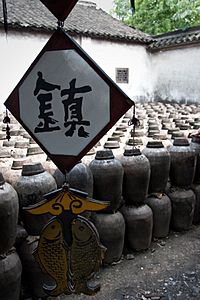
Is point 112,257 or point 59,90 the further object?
point 112,257

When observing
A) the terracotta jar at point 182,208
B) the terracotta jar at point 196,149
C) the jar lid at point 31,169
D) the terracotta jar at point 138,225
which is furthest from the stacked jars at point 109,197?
the terracotta jar at point 196,149

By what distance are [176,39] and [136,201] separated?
8.80m

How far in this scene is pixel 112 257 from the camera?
2.81 meters

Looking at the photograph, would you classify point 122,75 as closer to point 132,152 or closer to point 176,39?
point 176,39

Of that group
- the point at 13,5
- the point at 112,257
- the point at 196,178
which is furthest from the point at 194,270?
the point at 13,5

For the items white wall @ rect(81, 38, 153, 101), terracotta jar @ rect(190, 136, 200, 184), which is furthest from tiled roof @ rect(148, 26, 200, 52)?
terracotta jar @ rect(190, 136, 200, 184)

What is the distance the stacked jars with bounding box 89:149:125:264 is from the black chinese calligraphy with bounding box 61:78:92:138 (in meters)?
1.33

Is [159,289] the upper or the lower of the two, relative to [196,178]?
lower

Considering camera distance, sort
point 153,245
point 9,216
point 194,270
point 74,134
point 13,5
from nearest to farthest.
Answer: point 74,134
point 9,216
point 194,270
point 153,245
point 13,5

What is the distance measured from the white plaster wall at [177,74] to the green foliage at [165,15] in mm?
2080

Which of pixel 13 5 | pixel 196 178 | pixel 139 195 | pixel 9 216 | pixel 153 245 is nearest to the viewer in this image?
pixel 9 216

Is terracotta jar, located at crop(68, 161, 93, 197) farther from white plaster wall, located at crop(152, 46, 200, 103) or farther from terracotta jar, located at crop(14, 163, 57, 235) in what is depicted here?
white plaster wall, located at crop(152, 46, 200, 103)

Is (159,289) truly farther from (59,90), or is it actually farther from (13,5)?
(13,5)

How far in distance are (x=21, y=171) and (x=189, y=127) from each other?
271 cm
